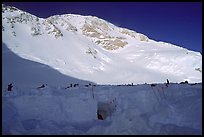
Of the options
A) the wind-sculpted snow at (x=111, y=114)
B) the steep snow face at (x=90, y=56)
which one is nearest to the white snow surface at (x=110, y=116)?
the wind-sculpted snow at (x=111, y=114)

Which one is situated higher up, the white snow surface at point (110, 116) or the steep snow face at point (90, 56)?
the steep snow face at point (90, 56)

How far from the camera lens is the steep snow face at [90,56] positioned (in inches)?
1647

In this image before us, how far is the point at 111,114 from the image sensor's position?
880 cm

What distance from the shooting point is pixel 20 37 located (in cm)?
4631

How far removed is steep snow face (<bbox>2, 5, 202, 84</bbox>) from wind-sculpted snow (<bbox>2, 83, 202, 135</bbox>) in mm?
28094

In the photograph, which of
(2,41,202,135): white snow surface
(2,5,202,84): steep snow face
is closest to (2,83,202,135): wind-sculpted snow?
(2,41,202,135): white snow surface

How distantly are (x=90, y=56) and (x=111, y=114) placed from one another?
41.3 metres

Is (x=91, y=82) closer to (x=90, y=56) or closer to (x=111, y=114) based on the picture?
(x=90, y=56)

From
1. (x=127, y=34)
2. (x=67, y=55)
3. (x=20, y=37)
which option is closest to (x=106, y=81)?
(x=67, y=55)

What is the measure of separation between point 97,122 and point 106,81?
30.2 metres

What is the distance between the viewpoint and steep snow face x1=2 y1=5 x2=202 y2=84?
41.8 metres

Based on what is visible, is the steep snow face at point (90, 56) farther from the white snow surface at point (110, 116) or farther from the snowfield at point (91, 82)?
the white snow surface at point (110, 116)

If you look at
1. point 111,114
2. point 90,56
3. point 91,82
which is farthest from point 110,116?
point 90,56

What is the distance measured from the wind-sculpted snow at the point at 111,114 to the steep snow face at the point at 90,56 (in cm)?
2809
